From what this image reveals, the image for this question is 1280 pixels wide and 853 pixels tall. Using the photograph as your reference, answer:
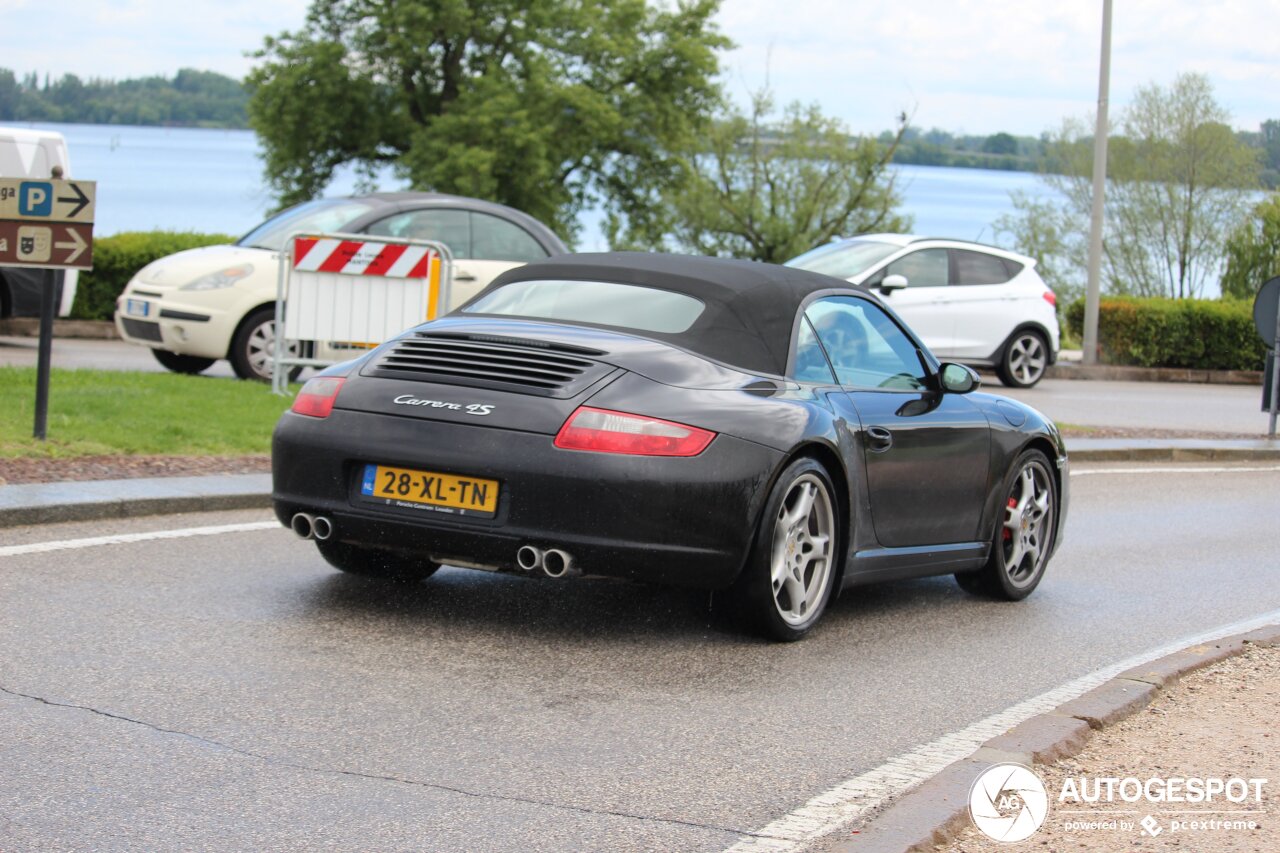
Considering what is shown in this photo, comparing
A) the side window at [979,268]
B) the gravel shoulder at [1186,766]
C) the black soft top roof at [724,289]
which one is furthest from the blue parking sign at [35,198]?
the side window at [979,268]

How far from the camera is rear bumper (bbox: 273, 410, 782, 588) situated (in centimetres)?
611

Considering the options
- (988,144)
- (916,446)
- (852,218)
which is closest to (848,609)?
(916,446)

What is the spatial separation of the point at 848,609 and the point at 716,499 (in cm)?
176

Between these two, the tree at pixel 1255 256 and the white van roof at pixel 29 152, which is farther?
the tree at pixel 1255 256

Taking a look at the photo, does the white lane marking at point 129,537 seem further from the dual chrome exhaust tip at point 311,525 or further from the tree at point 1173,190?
the tree at point 1173,190

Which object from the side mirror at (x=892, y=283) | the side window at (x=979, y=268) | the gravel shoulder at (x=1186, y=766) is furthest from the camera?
the side window at (x=979, y=268)

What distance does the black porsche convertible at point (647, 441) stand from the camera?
20.2 ft

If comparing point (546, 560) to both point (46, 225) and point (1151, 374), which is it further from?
point (1151, 374)

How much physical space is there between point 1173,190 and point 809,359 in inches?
2597

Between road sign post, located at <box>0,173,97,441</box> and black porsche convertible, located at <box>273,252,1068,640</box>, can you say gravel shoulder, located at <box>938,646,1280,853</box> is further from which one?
road sign post, located at <box>0,173,97,441</box>

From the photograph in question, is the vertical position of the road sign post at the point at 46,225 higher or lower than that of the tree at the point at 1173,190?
lower

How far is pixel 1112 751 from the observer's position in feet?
17.4

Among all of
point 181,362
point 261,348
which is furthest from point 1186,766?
point 181,362

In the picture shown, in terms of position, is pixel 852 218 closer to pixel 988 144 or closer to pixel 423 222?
pixel 988 144
